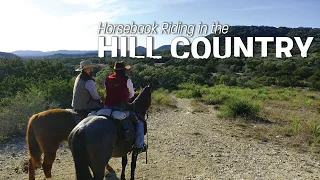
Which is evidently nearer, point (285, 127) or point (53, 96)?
point (285, 127)

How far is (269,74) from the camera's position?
38.3 m

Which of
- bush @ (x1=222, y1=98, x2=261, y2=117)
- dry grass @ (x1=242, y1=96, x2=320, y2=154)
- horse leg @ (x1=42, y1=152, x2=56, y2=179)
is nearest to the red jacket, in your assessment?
horse leg @ (x1=42, y1=152, x2=56, y2=179)

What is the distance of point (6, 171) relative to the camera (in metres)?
7.01

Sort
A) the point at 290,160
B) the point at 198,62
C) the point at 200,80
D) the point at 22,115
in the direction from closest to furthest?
the point at 290,160 → the point at 22,115 → the point at 200,80 → the point at 198,62

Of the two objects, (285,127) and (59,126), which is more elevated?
(59,126)

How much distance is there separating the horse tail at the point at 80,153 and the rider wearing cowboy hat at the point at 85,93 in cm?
159

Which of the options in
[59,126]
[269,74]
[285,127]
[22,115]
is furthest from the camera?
[269,74]

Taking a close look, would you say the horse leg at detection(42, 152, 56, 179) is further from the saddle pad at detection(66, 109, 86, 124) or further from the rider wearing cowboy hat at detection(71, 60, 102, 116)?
the rider wearing cowboy hat at detection(71, 60, 102, 116)

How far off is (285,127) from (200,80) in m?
19.7

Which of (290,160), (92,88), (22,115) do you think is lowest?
(290,160)

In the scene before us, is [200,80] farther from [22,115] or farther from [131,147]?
[131,147]

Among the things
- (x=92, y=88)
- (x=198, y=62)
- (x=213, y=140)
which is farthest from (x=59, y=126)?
(x=198, y=62)

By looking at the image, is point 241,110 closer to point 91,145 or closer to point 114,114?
point 114,114

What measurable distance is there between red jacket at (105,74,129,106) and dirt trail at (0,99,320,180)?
2077 mm
